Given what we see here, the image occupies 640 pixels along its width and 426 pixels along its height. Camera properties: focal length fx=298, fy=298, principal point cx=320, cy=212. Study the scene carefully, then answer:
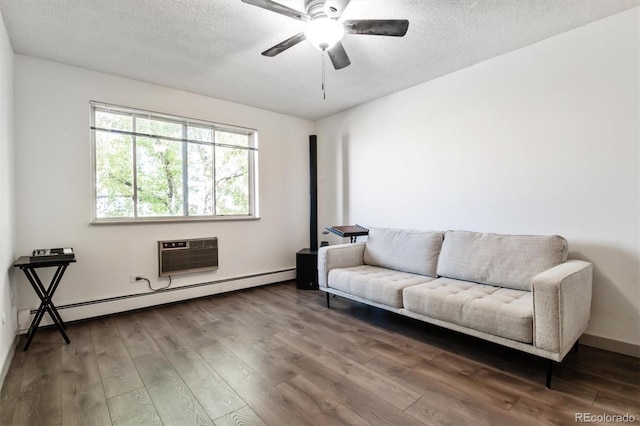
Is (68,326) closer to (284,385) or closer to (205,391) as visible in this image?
(205,391)

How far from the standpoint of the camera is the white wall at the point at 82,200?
280 centimetres

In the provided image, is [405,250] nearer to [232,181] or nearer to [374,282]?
[374,282]

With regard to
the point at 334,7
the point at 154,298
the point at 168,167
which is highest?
the point at 334,7

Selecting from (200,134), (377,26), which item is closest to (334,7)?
(377,26)

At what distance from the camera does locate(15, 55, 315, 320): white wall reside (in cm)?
280

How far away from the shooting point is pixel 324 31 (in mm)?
1941

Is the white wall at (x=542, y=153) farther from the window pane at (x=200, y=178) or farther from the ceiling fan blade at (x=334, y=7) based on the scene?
the window pane at (x=200, y=178)

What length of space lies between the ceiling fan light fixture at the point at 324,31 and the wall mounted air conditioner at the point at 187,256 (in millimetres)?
2767

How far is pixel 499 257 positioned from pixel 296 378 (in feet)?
6.30

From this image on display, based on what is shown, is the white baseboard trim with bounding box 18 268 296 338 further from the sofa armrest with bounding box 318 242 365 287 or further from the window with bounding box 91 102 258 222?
the sofa armrest with bounding box 318 242 365 287

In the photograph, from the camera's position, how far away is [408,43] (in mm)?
2631

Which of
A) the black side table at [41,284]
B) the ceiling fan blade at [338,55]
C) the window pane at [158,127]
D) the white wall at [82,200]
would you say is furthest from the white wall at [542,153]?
the black side table at [41,284]

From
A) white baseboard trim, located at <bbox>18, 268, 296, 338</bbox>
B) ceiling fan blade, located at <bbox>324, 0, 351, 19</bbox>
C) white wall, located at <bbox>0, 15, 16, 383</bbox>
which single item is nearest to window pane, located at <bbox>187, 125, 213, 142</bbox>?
white wall, located at <bbox>0, 15, 16, 383</bbox>

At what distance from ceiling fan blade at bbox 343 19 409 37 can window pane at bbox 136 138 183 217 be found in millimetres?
2641
